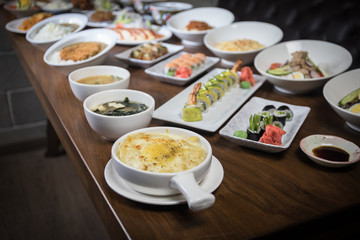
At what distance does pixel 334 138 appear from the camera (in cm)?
132

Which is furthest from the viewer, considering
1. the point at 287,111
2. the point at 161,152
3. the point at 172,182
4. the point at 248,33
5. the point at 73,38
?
the point at 248,33

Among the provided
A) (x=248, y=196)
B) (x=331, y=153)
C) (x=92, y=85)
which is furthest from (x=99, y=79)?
(x=331, y=153)

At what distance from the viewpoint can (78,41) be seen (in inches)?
88.1

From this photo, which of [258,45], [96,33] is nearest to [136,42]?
[96,33]

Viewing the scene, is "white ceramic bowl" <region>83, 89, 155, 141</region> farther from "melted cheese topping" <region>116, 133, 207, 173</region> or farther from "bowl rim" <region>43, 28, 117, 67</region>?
"bowl rim" <region>43, 28, 117, 67</region>

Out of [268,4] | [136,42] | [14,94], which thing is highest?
[268,4]

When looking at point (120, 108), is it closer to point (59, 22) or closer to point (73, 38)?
point (73, 38)

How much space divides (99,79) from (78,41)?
0.62 metres

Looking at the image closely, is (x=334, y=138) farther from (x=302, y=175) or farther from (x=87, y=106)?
(x=87, y=106)

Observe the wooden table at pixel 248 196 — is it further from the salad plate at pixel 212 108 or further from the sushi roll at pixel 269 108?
the sushi roll at pixel 269 108

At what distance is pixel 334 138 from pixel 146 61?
1.14 metres

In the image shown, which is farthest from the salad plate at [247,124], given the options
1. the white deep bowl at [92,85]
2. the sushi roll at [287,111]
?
the white deep bowl at [92,85]

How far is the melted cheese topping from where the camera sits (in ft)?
3.39

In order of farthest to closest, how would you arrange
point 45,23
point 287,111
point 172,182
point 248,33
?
point 45,23 → point 248,33 → point 287,111 → point 172,182
